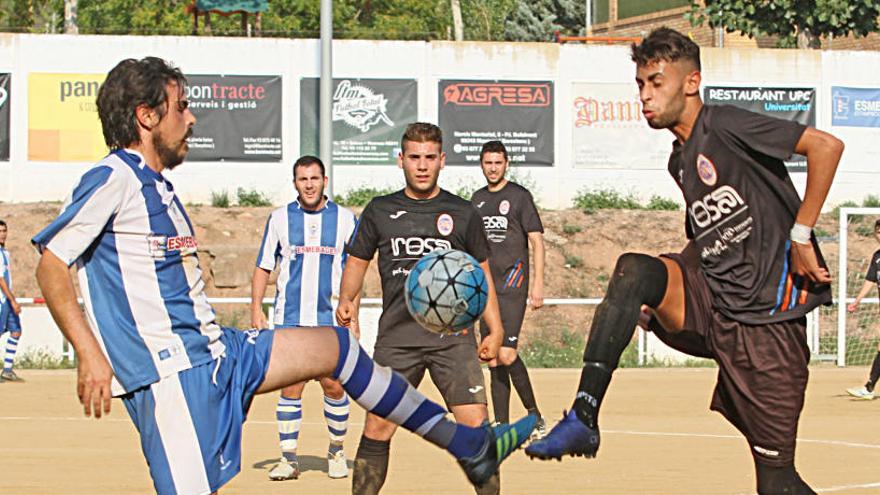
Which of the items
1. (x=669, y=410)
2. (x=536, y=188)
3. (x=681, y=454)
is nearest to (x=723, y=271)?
(x=681, y=454)

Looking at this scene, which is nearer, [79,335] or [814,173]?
[79,335]

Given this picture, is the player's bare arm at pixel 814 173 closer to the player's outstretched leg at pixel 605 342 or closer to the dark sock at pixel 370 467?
the player's outstretched leg at pixel 605 342

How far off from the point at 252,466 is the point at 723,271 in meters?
5.46

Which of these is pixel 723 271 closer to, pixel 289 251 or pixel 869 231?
pixel 289 251

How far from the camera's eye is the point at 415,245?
818 cm

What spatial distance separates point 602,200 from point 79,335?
2710 centimetres

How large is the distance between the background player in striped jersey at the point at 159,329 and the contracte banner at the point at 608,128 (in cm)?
2619

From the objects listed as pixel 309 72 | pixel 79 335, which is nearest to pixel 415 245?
pixel 79 335

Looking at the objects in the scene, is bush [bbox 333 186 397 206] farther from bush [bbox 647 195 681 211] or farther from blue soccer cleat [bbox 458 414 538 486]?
blue soccer cleat [bbox 458 414 538 486]

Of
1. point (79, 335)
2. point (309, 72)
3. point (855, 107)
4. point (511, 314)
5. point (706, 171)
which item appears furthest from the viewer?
point (855, 107)

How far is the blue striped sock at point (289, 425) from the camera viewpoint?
1019cm

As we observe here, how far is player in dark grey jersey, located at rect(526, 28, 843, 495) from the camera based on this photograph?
19.8ft

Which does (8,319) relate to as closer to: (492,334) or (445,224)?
(445,224)

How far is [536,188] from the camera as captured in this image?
31.6 metres
